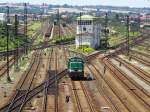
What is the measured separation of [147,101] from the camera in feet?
131

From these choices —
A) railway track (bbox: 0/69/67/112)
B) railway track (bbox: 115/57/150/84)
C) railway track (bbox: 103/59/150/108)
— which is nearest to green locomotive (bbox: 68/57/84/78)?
railway track (bbox: 0/69/67/112)

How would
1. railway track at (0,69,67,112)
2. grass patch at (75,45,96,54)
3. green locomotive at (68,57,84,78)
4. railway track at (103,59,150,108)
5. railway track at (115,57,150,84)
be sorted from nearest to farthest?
1. railway track at (0,69,67,112)
2. railway track at (103,59,150,108)
3. green locomotive at (68,57,84,78)
4. railway track at (115,57,150,84)
5. grass patch at (75,45,96,54)

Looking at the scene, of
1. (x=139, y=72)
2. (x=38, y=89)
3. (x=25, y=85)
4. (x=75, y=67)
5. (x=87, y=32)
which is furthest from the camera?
(x=87, y=32)

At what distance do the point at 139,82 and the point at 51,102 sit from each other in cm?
1668

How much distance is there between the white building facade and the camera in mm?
93625

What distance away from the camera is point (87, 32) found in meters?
93.9

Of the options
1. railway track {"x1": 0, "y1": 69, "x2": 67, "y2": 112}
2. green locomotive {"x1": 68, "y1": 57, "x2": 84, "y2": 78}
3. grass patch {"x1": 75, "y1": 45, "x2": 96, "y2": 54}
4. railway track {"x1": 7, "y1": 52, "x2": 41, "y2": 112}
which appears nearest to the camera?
railway track {"x1": 7, "y1": 52, "x2": 41, "y2": 112}

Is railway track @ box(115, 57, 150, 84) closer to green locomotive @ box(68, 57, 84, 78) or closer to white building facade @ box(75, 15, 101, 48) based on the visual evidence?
green locomotive @ box(68, 57, 84, 78)

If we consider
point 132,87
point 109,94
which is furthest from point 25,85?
point 132,87

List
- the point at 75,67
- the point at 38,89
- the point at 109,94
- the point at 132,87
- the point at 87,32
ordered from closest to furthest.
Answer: the point at 109,94 → the point at 38,89 → the point at 132,87 → the point at 75,67 → the point at 87,32

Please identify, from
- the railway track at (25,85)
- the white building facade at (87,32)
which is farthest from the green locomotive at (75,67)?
the white building facade at (87,32)

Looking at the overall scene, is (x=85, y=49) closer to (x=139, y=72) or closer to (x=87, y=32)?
(x=87, y=32)

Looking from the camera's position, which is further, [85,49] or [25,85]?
[85,49]

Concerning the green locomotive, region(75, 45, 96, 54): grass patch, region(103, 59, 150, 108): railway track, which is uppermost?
the green locomotive
